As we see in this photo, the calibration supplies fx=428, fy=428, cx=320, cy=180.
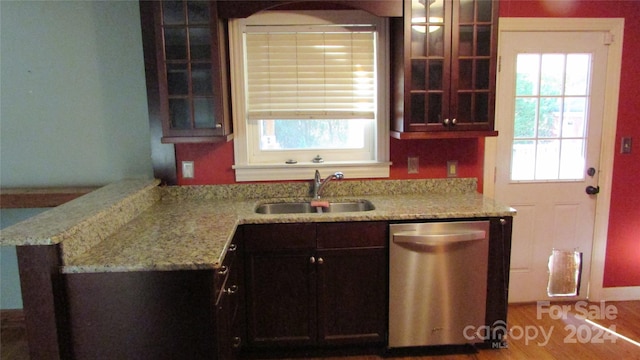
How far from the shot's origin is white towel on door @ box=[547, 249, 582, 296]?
10.2 ft

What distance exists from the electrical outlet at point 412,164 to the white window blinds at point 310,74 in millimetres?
393

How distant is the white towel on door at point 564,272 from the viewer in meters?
3.10

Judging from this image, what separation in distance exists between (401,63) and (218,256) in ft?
5.27

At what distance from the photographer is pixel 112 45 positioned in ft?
8.86

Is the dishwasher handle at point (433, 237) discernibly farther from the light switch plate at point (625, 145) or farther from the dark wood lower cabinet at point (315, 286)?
the light switch plate at point (625, 145)

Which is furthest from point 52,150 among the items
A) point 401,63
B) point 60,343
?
point 401,63

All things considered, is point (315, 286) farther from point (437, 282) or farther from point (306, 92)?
point (306, 92)

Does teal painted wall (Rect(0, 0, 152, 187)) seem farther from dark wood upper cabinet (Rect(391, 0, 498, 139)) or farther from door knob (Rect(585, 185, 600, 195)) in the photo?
door knob (Rect(585, 185, 600, 195))

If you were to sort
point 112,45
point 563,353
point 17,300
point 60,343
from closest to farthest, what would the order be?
point 60,343, point 563,353, point 112,45, point 17,300

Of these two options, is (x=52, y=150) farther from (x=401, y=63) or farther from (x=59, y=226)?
(x=401, y=63)

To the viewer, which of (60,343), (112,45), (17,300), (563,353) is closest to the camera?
(60,343)

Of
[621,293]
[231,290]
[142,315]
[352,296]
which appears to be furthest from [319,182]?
[621,293]

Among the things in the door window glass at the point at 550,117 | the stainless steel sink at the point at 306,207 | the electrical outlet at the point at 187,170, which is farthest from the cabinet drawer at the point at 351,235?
the door window glass at the point at 550,117

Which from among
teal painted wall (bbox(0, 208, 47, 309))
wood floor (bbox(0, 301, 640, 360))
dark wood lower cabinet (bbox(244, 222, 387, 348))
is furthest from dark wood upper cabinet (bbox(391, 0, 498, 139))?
teal painted wall (bbox(0, 208, 47, 309))
